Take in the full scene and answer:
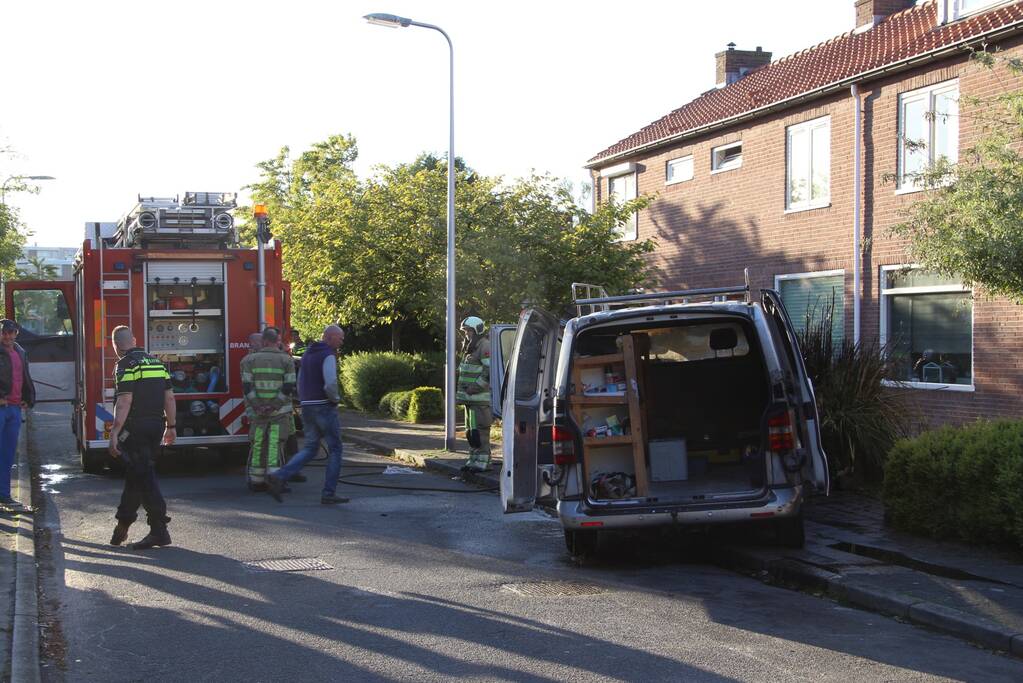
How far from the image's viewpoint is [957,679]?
5.41 metres

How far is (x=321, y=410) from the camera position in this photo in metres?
11.7

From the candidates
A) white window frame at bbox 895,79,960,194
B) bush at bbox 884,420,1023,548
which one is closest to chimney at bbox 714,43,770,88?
white window frame at bbox 895,79,960,194

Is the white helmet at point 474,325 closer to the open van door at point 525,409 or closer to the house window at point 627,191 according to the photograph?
the open van door at point 525,409

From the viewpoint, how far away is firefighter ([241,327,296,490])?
12234 millimetres

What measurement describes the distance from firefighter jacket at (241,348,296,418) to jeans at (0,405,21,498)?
2.33m

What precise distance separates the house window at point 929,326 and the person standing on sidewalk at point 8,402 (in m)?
11.2

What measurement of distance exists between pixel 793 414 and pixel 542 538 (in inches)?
102

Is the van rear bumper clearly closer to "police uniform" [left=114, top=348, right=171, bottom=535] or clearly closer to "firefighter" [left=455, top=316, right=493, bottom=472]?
"police uniform" [left=114, top=348, right=171, bottom=535]

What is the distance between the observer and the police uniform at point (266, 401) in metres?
12.2

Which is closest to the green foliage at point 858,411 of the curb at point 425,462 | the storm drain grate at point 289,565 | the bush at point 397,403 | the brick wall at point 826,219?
the brick wall at point 826,219

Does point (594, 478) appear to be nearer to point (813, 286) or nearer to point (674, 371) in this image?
point (674, 371)

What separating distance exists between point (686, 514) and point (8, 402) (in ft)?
23.1

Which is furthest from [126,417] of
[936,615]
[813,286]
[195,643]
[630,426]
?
[813,286]

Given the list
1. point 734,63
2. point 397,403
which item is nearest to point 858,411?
point 397,403
